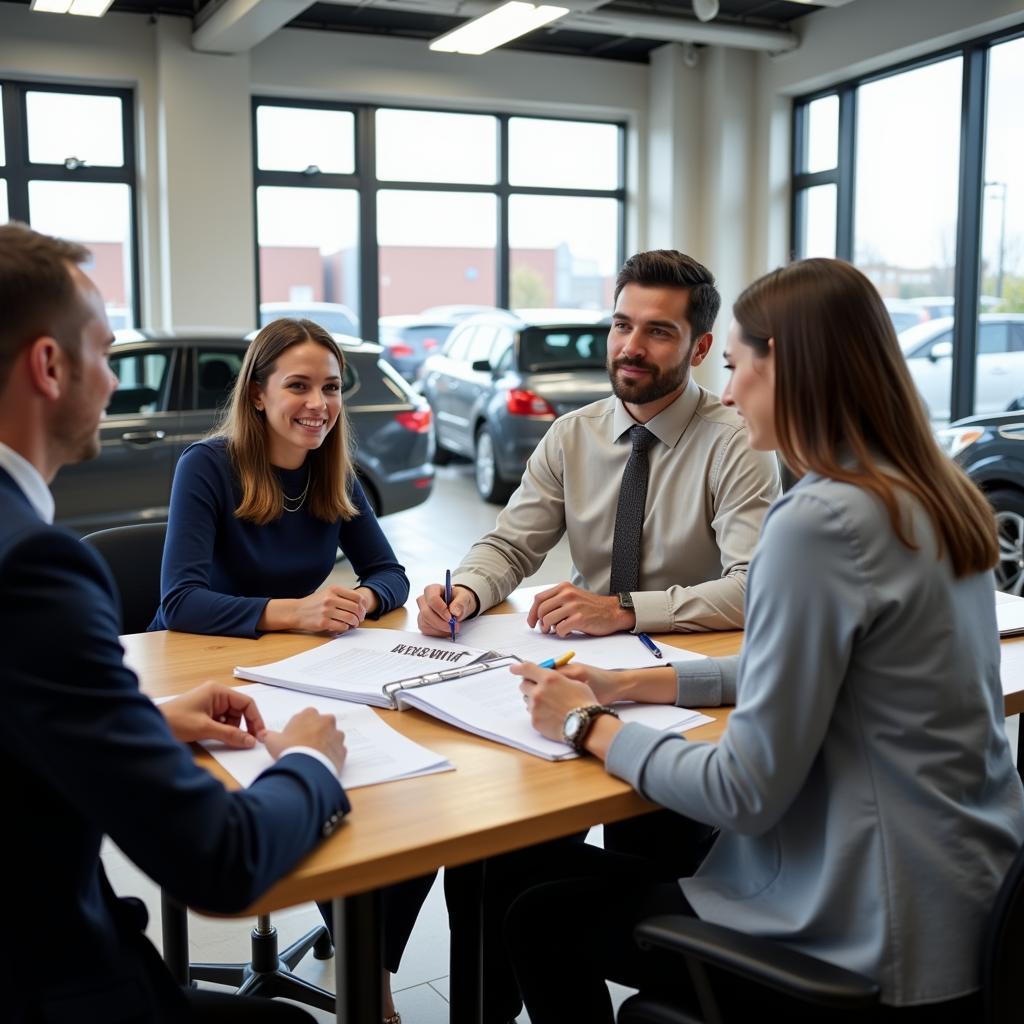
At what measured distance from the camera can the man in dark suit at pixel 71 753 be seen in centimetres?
95

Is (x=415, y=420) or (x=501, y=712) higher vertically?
(x=415, y=420)

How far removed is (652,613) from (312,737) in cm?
83

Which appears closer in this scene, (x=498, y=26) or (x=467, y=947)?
(x=467, y=947)

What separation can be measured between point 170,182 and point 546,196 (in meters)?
3.39

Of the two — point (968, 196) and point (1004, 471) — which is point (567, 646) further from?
point (968, 196)

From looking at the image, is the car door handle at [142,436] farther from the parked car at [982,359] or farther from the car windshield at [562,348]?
the parked car at [982,359]

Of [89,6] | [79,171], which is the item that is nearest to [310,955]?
[89,6]

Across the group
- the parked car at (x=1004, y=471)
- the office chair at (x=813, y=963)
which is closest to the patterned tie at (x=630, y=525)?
the office chair at (x=813, y=963)

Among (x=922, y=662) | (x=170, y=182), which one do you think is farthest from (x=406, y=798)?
(x=170, y=182)

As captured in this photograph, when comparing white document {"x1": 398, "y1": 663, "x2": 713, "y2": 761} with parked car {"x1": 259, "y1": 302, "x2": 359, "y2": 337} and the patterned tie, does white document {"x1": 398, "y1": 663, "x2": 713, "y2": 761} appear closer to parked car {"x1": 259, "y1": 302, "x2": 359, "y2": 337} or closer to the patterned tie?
the patterned tie

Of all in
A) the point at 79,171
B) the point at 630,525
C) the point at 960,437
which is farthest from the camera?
the point at 79,171

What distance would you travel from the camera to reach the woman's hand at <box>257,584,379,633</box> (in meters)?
1.97

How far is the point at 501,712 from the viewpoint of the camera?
5.03 feet

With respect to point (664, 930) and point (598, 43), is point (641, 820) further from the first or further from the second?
point (598, 43)
